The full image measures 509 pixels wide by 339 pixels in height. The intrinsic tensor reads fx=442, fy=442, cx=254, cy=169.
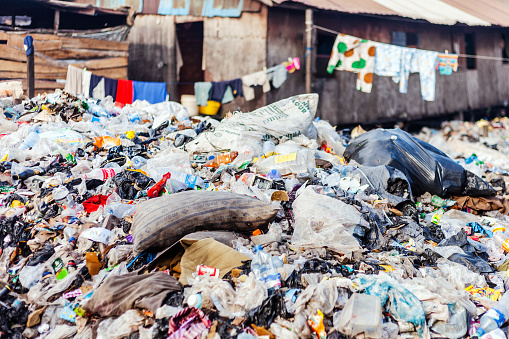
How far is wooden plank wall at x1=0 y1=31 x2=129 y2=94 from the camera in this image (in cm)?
734

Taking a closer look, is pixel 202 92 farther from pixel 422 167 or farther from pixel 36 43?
pixel 422 167

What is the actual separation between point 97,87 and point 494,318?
6.90 meters

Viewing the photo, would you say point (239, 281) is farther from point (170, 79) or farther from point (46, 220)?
point (170, 79)

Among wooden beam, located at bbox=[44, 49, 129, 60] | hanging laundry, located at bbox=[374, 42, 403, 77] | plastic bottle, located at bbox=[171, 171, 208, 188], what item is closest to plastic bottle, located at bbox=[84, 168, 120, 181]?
plastic bottle, located at bbox=[171, 171, 208, 188]

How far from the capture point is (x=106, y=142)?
5.19 meters

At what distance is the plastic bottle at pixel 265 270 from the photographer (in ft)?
8.63

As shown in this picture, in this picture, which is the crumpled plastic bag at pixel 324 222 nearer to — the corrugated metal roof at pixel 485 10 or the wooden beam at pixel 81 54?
the wooden beam at pixel 81 54

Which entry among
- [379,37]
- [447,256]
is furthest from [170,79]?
[447,256]

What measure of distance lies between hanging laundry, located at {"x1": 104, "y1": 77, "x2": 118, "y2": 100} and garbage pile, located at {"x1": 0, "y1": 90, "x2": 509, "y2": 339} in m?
2.17

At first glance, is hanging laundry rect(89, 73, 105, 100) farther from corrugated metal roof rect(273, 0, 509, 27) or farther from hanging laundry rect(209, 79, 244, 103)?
corrugated metal roof rect(273, 0, 509, 27)

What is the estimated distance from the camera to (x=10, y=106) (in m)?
6.32

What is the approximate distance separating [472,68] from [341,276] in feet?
40.2

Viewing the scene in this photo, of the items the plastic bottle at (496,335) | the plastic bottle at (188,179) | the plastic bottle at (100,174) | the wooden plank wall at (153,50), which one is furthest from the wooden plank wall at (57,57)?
the plastic bottle at (496,335)

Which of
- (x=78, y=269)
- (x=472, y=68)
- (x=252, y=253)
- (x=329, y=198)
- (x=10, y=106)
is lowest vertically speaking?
(x=78, y=269)
